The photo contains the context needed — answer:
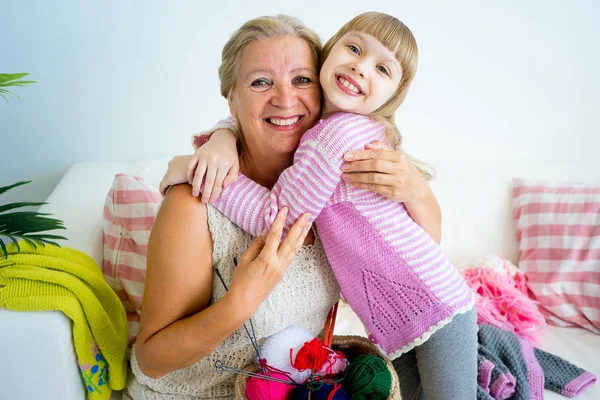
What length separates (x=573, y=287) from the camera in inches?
73.2

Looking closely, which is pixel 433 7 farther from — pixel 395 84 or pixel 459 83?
pixel 395 84

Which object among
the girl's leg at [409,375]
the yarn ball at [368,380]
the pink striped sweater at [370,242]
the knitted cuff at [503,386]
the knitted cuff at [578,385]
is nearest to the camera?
the yarn ball at [368,380]

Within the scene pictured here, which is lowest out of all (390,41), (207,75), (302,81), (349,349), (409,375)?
(409,375)

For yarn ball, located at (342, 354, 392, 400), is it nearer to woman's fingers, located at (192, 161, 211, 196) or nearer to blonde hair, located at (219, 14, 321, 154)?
woman's fingers, located at (192, 161, 211, 196)

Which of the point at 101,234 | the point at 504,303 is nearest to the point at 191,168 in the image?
the point at 101,234

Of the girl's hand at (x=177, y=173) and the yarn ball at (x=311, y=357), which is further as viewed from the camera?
the girl's hand at (x=177, y=173)

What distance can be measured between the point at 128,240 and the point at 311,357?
87 centimetres

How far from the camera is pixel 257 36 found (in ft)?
3.92

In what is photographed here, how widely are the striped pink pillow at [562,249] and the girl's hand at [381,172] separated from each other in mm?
1041

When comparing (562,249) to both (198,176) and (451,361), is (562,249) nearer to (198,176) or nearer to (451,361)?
(451,361)

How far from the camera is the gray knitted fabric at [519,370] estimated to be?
4.80 feet

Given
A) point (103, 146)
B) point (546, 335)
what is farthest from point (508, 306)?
point (103, 146)

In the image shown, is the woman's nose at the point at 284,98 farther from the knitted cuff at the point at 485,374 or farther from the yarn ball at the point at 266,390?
the knitted cuff at the point at 485,374

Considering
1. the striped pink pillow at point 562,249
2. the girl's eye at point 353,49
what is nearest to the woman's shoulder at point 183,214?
the girl's eye at point 353,49
